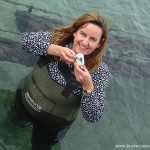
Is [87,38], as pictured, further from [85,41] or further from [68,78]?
[68,78]

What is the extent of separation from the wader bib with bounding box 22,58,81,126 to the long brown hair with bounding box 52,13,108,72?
0.43m

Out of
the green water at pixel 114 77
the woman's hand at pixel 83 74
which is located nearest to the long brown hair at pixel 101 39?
the woman's hand at pixel 83 74

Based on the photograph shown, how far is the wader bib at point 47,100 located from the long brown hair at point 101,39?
0.43 meters

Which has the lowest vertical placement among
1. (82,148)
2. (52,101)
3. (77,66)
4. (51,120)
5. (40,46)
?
(82,148)

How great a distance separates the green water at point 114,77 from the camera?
555cm

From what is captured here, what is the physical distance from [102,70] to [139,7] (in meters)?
6.20

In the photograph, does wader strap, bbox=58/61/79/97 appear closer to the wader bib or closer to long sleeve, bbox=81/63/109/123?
the wader bib

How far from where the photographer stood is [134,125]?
623 cm

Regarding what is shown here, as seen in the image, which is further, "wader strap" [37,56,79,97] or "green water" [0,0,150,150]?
"green water" [0,0,150,150]

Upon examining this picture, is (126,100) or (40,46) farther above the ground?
(40,46)

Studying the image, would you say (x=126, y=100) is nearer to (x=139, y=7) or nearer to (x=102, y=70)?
(x=102, y=70)

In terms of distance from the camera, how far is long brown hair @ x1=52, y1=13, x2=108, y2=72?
3799mm

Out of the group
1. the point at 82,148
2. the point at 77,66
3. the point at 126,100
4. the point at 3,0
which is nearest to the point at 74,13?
the point at 3,0

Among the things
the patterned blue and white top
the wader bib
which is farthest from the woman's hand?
the wader bib
